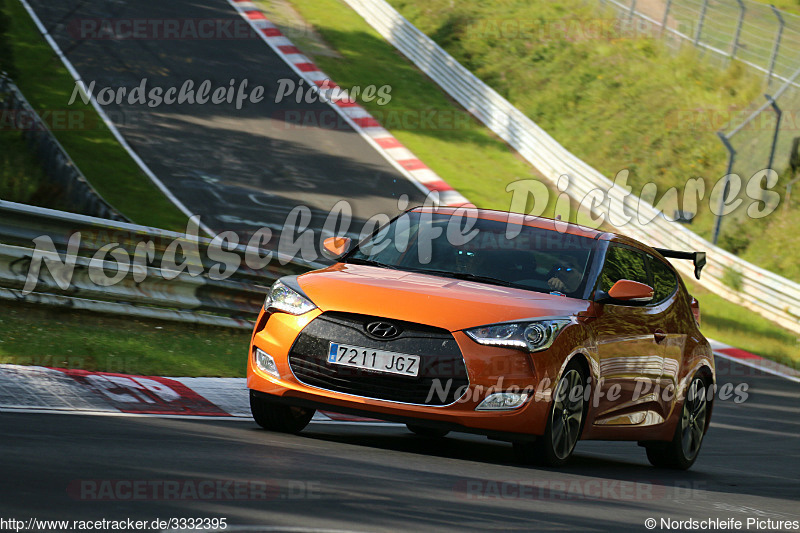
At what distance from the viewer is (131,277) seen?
10344 mm

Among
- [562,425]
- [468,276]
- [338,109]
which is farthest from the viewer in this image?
[338,109]

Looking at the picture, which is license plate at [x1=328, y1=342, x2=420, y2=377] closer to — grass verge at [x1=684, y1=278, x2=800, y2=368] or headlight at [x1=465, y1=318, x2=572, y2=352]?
headlight at [x1=465, y1=318, x2=572, y2=352]

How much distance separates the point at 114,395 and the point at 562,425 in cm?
302

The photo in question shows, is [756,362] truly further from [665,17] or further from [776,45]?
[665,17]

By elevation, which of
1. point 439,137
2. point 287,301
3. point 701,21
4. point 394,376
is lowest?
A: point 439,137

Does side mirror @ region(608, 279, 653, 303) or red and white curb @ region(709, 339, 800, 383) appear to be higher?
side mirror @ region(608, 279, 653, 303)

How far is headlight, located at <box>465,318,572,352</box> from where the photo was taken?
274 inches

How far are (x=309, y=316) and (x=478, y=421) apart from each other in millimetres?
1203

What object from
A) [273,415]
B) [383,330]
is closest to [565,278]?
[383,330]

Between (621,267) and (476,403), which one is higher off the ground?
(621,267)

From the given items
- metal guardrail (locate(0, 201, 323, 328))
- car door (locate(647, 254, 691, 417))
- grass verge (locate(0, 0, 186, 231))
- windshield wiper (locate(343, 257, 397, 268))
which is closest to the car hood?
windshield wiper (locate(343, 257, 397, 268))

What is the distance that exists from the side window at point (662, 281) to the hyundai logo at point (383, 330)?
2588mm

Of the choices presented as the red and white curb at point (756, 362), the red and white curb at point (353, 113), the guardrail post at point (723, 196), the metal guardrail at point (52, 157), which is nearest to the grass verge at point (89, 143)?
the metal guardrail at point (52, 157)

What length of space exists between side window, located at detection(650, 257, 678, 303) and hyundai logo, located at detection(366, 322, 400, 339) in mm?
2588
